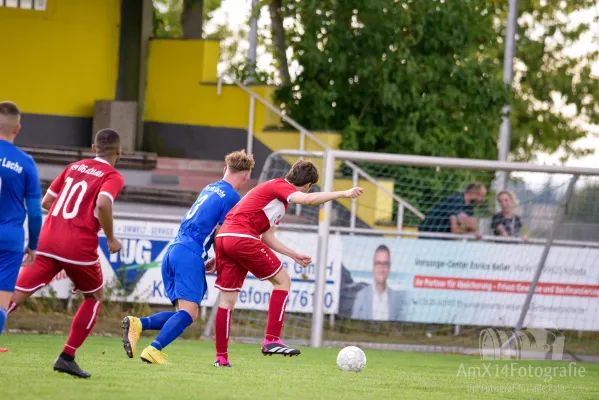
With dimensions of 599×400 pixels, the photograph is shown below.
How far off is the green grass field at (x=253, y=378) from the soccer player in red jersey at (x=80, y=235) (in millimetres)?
492

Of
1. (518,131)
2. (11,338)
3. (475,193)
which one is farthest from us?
(518,131)

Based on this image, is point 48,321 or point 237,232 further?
point 48,321

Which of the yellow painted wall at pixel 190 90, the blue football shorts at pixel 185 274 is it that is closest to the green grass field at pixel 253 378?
the blue football shorts at pixel 185 274

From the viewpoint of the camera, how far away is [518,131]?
→ 37.1 meters

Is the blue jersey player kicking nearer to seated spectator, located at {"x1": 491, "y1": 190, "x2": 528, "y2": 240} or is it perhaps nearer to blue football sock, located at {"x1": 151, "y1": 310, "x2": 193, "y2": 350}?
blue football sock, located at {"x1": 151, "y1": 310, "x2": 193, "y2": 350}

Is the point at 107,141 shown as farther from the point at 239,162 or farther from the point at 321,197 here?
the point at 321,197

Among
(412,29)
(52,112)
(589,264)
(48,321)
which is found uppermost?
(412,29)

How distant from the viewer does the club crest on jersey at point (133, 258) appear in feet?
49.2

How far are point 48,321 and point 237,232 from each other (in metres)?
5.30

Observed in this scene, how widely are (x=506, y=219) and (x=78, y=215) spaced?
29.0ft

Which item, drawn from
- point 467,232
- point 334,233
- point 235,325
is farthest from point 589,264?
point 235,325

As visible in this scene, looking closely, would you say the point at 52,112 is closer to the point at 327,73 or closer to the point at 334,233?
the point at 327,73

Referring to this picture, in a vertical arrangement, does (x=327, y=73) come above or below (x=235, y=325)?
above

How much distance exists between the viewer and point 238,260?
33.3 ft
